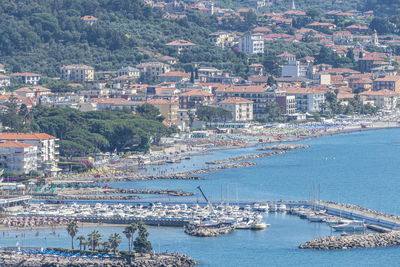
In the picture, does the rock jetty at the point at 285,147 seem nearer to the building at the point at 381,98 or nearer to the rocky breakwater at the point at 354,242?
the building at the point at 381,98

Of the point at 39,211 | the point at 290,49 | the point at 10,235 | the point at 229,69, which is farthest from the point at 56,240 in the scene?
the point at 290,49

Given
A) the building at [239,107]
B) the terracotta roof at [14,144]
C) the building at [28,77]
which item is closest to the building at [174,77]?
the building at [239,107]

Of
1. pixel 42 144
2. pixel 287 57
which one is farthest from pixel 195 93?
pixel 42 144

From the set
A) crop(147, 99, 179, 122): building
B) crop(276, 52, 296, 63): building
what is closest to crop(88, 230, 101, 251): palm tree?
crop(147, 99, 179, 122): building

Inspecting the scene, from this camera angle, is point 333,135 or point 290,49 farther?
point 290,49

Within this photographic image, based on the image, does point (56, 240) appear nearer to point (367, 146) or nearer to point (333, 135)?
point (367, 146)

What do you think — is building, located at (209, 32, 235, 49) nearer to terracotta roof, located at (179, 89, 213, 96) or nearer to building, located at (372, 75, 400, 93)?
building, located at (372, 75, 400, 93)
